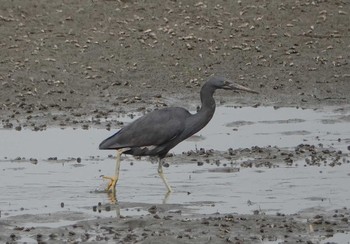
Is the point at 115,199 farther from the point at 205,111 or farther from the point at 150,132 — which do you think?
the point at 205,111

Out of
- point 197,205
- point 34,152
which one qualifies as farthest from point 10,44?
point 197,205

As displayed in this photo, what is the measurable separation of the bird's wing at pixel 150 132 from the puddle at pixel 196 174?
1.65 ft

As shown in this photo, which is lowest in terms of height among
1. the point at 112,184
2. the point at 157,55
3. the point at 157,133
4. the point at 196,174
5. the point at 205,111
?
the point at 112,184

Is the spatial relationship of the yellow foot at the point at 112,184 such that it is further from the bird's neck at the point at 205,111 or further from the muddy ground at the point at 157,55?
the muddy ground at the point at 157,55

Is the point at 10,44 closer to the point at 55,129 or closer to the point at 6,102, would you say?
the point at 6,102

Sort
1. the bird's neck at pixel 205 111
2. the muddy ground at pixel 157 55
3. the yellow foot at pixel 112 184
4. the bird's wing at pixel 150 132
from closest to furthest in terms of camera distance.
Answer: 1. the yellow foot at pixel 112 184
2. the bird's wing at pixel 150 132
3. the bird's neck at pixel 205 111
4. the muddy ground at pixel 157 55

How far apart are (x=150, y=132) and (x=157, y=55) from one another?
755 centimetres

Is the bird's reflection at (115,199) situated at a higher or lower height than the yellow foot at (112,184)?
lower

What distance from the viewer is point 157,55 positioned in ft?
76.4

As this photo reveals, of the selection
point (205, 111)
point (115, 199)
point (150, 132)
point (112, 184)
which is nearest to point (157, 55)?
point (205, 111)

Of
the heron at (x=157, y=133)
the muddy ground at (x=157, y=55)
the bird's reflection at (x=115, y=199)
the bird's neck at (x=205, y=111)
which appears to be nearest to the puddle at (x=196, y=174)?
the bird's reflection at (x=115, y=199)

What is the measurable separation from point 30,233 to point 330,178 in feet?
14.5

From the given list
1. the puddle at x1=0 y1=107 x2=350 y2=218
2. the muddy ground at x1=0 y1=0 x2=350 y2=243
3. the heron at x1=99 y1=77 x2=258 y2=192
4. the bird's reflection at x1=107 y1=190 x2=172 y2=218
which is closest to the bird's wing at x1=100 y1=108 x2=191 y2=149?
the heron at x1=99 y1=77 x2=258 y2=192

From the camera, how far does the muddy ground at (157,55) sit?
21047 millimetres
